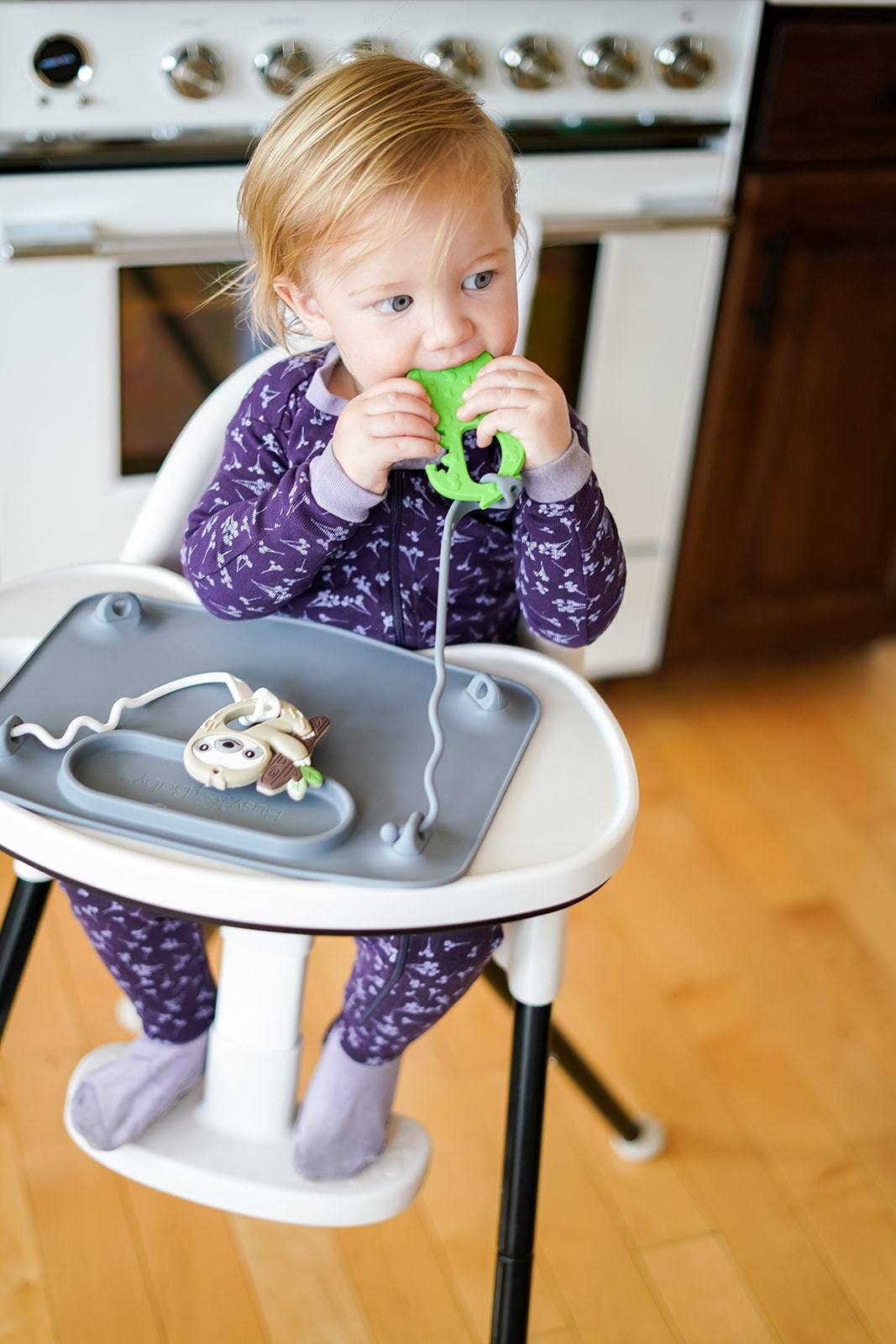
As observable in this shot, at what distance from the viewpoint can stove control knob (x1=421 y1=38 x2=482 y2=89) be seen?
1360 mm

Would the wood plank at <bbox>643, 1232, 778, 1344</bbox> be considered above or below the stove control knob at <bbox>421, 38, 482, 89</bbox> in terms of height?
below

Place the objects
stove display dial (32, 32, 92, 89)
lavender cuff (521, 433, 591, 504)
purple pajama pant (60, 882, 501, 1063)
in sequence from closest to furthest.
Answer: lavender cuff (521, 433, 591, 504)
purple pajama pant (60, 882, 501, 1063)
stove display dial (32, 32, 92, 89)

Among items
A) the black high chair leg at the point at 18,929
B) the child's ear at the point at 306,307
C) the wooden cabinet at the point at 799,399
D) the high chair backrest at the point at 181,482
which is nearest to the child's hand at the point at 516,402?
the child's ear at the point at 306,307

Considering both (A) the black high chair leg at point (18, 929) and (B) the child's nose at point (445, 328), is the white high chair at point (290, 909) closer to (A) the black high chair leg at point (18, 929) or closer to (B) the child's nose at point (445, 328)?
(A) the black high chair leg at point (18, 929)

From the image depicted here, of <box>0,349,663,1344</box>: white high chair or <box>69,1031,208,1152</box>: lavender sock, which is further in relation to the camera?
<box>69,1031,208,1152</box>: lavender sock

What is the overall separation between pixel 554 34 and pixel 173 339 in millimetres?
485

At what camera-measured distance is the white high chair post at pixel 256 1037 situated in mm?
941

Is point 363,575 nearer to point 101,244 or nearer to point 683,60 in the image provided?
point 101,244

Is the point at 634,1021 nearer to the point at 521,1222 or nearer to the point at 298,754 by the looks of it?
the point at 521,1222

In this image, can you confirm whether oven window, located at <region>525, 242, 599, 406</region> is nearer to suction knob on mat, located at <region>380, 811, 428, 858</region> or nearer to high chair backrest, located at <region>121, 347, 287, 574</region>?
high chair backrest, located at <region>121, 347, 287, 574</region>

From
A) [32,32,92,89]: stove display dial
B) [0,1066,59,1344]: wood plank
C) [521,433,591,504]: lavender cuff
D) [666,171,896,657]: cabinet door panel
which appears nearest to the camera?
[521,433,591,504]: lavender cuff

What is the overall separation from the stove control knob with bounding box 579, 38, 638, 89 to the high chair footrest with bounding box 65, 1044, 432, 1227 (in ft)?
3.40

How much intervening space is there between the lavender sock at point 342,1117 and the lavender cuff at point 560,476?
0.43 metres

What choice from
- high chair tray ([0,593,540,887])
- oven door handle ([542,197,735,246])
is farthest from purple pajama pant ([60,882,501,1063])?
oven door handle ([542,197,735,246])
